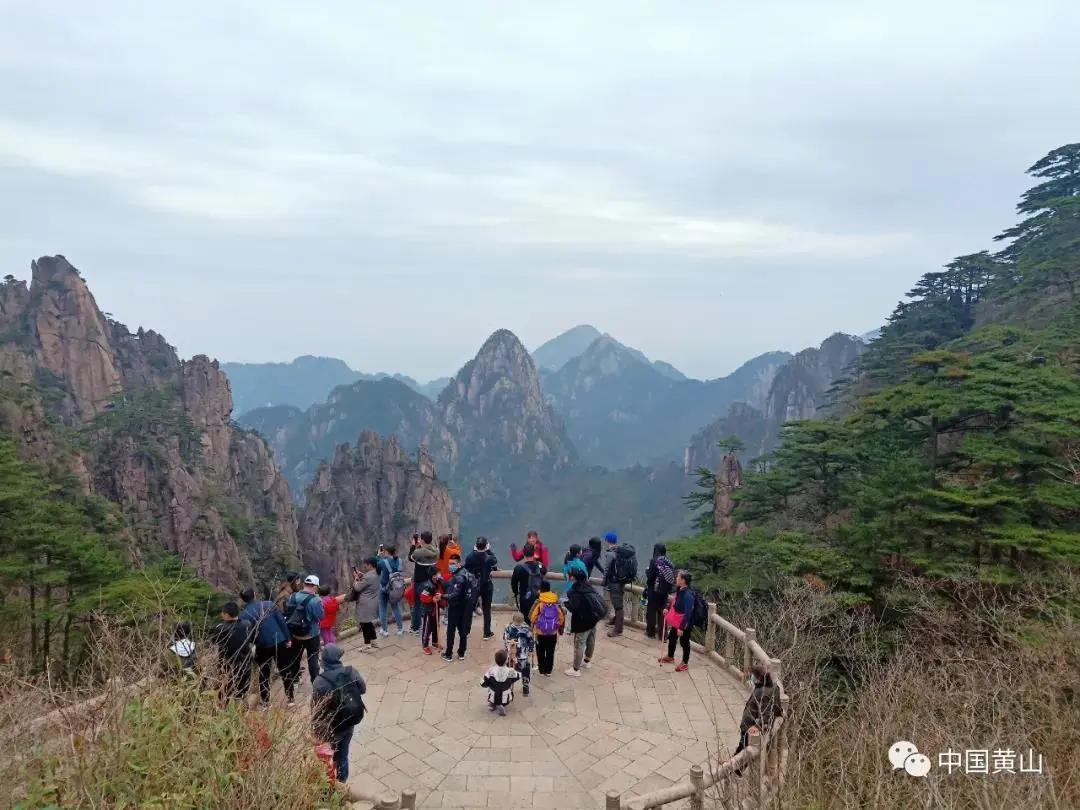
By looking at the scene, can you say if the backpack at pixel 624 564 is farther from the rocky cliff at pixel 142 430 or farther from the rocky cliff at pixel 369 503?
the rocky cliff at pixel 369 503

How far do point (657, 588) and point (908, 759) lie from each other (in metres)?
4.37

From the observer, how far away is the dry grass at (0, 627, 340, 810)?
4449 mm

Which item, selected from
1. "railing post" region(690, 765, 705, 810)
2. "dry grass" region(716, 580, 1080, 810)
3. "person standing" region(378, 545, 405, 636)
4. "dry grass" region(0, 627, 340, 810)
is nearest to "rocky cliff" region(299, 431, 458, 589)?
"dry grass" region(716, 580, 1080, 810)

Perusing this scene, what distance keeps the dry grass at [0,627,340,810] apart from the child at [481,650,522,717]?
2.67m

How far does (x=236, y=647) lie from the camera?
22.2ft

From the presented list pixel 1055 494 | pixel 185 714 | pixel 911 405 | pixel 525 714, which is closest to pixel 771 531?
pixel 911 405

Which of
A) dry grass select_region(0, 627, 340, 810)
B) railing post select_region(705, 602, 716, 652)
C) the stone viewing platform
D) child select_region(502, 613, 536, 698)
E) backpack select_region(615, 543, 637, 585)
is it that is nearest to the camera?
dry grass select_region(0, 627, 340, 810)

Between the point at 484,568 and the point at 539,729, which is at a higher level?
the point at 484,568

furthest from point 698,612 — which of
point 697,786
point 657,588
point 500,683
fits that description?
point 697,786

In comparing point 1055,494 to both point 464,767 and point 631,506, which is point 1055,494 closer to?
point 464,767

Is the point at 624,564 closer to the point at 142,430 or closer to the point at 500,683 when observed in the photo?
the point at 500,683

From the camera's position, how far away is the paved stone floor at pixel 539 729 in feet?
21.7

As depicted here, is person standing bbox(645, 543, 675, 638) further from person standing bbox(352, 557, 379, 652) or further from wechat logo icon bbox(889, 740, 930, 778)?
person standing bbox(352, 557, 379, 652)

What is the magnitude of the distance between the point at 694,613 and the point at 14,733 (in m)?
7.29
